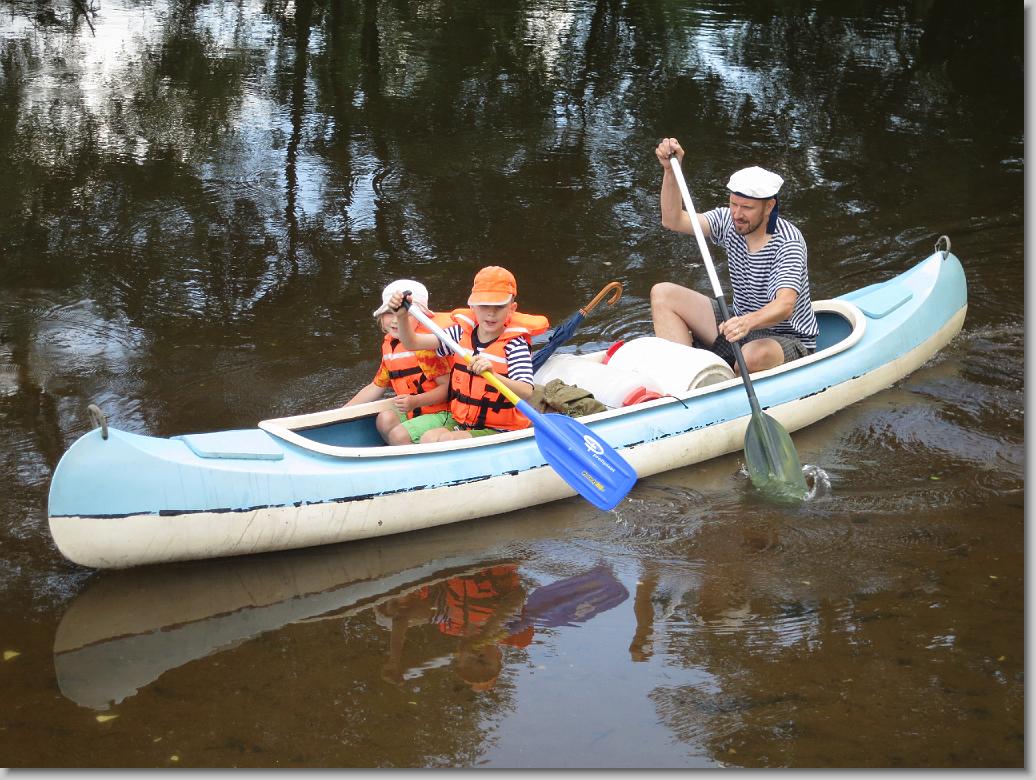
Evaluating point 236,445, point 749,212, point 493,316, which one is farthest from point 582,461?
point 749,212

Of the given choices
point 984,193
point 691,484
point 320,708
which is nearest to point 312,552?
point 320,708

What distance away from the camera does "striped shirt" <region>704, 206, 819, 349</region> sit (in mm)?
5598

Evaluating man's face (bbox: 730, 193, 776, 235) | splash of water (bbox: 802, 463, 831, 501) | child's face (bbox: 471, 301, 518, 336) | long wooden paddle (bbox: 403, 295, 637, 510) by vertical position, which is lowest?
splash of water (bbox: 802, 463, 831, 501)

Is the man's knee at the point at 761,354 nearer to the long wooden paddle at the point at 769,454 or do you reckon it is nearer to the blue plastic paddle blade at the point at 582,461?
the long wooden paddle at the point at 769,454

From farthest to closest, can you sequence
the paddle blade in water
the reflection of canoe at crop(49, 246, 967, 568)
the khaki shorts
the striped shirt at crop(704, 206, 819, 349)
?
the khaki shorts < the striped shirt at crop(704, 206, 819, 349) < the paddle blade in water < the reflection of canoe at crop(49, 246, 967, 568)

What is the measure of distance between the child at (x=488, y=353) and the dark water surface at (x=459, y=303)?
0.43 m

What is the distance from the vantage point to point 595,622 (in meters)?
4.29

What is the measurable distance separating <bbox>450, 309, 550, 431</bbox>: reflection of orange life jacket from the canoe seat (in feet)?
2.78

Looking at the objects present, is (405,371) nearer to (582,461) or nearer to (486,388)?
(486,388)

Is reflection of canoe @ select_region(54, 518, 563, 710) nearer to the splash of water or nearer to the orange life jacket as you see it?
the orange life jacket

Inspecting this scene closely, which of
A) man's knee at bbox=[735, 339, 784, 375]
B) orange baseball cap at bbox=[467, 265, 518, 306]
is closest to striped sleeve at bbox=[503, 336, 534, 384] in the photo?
orange baseball cap at bbox=[467, 265, 518, 306]

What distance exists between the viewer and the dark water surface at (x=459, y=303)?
12.3 feet

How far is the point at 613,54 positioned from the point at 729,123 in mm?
3240

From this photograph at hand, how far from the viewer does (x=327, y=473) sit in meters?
4.50
